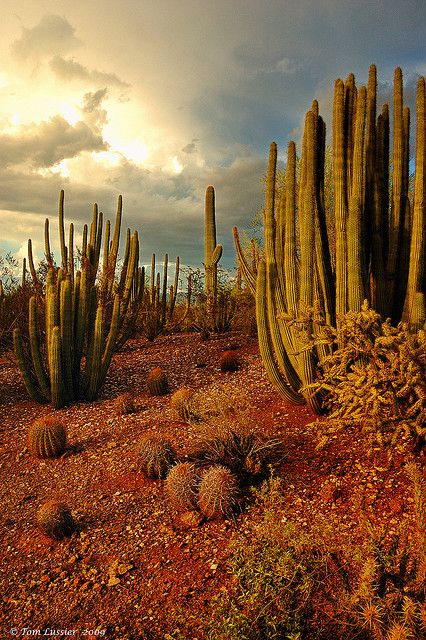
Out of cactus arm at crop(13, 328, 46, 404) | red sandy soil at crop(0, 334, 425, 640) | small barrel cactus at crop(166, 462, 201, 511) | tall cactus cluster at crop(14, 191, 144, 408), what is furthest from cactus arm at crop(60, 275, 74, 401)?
small barrel cactus at crop(166, 462, 201, 511)

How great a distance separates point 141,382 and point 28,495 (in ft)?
14.2

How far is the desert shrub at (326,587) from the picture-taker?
329 centimetres

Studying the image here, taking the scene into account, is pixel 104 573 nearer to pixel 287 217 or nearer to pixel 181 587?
pixel 181 587

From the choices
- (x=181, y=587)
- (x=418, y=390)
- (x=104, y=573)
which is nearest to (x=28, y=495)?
(x=104, y=573)

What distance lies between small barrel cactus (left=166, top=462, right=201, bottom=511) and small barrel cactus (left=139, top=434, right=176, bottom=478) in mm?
635

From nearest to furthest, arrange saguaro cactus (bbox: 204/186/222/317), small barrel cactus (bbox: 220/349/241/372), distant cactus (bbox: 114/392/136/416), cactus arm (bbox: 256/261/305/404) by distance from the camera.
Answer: cactus arm (bbox: 256/261/305/404) → distant cactus (bbox: 114/392/136/416) → small barrel cactus (bbox: 220/349/241/372) → saguaro cactus (bbox: 204/186/222/317)

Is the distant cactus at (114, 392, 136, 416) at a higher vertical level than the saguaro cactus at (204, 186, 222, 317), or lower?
lower

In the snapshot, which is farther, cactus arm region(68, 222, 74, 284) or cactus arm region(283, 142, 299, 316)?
cactus arm region(68, 222, 74, 284)

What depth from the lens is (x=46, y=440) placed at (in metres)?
6.93

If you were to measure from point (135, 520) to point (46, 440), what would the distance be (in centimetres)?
237

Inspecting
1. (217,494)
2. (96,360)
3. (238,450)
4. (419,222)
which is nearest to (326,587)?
(217,494)

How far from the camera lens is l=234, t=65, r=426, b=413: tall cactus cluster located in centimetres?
648

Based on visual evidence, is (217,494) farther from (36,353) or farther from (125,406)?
(36,353)

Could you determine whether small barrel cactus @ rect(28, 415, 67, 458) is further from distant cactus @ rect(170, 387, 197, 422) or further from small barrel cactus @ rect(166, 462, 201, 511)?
small barrel cactus @ rect(166, 462, 201, 511)
